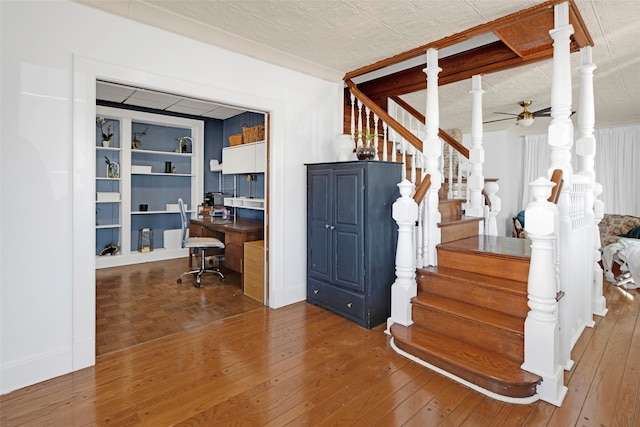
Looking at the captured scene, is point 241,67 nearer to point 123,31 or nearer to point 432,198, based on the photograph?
point 123,31

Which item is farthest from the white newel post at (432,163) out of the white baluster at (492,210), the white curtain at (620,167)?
the white curtain at (620,167)

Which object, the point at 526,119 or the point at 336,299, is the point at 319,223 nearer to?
the point at 336,299

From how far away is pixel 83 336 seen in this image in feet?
8.07

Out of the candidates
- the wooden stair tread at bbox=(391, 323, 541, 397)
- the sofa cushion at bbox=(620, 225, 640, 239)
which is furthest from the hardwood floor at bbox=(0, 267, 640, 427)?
the sofa cushion at bbox=(620, 225, 640, 239)

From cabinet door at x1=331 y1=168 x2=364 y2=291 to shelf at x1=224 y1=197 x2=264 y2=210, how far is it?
6.13ft

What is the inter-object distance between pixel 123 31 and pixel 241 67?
3.35 feet

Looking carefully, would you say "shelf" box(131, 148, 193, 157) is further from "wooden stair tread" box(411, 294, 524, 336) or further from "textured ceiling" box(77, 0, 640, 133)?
"wooden stair tread" box(411, 294, 524, 336)

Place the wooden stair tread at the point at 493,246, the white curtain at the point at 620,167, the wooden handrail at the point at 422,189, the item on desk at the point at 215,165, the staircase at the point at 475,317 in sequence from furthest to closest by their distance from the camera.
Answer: the white curtain at the point at 620,167, the item on desk at the point at 215,165, the wooden handrail at the point at 422,189, the wooden stair tread at the point at 493,246, the staircase at the point at 475,317

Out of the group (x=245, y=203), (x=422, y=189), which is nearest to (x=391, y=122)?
(x=422, y=189)

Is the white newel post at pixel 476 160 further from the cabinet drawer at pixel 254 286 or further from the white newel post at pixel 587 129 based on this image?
the cabinet drawer at pixel 254 286

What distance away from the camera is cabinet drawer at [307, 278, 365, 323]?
130 inches

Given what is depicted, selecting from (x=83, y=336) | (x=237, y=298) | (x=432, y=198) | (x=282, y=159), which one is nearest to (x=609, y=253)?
(x=432, y=198)

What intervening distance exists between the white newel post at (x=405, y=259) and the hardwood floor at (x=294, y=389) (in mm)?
273

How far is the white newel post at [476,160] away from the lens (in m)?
3.89
